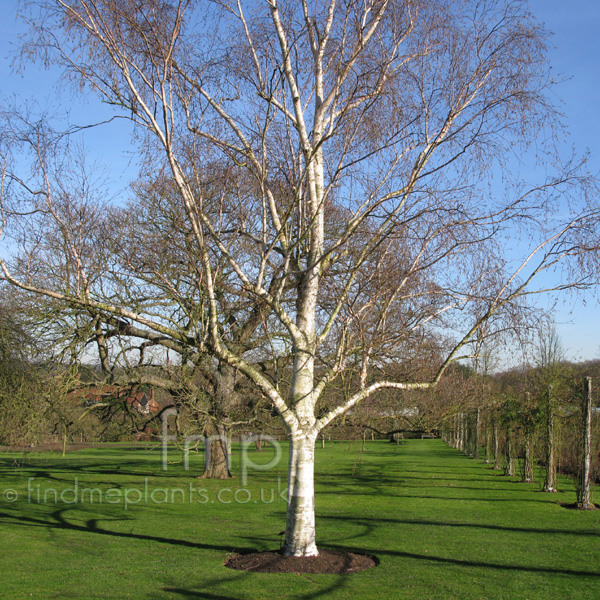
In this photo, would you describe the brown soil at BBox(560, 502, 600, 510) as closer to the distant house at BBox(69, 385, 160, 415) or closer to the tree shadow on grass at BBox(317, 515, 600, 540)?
the tree shadow on grass at BBox(317, 515, 600, 540)

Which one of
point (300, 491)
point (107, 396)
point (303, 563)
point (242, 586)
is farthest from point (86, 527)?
point (300, 491)

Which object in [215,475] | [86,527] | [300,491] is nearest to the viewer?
[300,491]

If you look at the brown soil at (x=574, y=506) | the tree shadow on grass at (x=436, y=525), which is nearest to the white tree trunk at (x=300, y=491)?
the tree shadow on grass at (x=436, y=525)

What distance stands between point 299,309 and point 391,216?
1.66 metres

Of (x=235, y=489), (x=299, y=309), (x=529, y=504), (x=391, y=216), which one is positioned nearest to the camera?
(x=391, y=216)

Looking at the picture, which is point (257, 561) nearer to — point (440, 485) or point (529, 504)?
point (529, 504)

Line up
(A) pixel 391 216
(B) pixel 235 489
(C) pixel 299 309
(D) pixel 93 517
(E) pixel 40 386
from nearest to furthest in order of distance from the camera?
(A) pixel 391 216 → (C) pixel 299 309 → (E) pixel 40 386 → (D) pixel 93 517 → (B) pixel 235 489

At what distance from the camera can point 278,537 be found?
10258 millimetres

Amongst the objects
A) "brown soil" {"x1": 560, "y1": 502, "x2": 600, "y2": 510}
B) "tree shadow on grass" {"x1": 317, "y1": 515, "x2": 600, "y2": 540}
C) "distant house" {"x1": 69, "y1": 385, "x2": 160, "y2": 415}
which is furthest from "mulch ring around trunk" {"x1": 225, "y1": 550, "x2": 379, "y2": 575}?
"brown soil" {"x1": 560, "y1": 502, "x2": 600, "y2": 510}

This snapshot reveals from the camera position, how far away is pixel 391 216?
240 inches

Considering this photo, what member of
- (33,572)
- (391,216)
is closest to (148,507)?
(33,572)

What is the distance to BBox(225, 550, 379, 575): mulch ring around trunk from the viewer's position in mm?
6605

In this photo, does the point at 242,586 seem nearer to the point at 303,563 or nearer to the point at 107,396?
the point at 303,563

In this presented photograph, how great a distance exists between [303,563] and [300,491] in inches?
34.3
